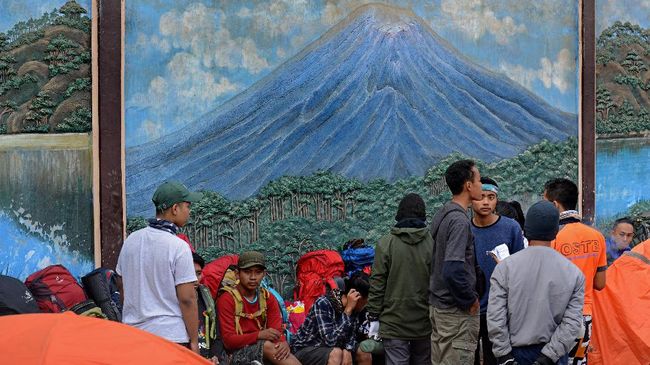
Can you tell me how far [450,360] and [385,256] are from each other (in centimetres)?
98

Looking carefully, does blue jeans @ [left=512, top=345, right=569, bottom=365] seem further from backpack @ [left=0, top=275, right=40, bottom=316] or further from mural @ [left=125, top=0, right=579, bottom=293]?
mural @ [left=125, top=0, right=579, bottom=293]

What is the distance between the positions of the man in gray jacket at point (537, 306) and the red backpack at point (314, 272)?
339cm

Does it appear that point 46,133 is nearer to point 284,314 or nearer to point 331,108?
point 284,314

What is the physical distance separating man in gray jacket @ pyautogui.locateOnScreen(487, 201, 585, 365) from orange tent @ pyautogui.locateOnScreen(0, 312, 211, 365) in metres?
2.17

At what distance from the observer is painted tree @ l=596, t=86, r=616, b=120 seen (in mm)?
12266

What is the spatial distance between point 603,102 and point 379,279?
4.78 meters

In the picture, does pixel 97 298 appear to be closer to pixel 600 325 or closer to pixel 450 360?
pixel 450 360

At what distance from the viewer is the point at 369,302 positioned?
8641 mm

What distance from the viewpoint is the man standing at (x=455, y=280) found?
7.85 m

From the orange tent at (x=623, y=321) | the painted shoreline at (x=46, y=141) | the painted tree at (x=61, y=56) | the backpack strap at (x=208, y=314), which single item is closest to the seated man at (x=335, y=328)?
the backpack strap at (x=208, y=314)

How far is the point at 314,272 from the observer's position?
34.4 feet

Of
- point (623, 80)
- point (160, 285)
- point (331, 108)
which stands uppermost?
point (623, 80)

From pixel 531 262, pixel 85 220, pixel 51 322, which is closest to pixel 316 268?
pixel 85 220

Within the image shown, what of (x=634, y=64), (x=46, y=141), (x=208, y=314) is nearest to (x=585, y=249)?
A: (x=208, y=314)
